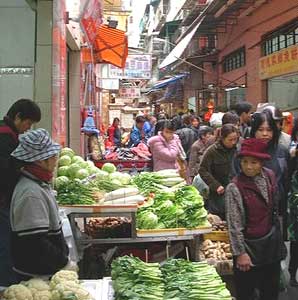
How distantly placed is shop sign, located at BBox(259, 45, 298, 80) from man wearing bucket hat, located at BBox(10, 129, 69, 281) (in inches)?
473

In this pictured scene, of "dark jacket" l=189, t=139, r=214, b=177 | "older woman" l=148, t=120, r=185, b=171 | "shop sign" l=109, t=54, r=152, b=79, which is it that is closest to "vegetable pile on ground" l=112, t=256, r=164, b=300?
"older woman" l=148, t=120, r=185, b=171

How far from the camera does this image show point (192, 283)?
3564mm

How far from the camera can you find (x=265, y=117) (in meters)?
5.38

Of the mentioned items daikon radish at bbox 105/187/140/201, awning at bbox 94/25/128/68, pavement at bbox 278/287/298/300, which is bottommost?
pavement at bbox 278/287/298/300

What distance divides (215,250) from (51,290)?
9.53ft

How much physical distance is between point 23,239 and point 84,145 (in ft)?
29.8

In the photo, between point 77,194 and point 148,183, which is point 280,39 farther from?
point 77,194

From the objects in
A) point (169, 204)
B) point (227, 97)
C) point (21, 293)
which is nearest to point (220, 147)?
point (169, 204)

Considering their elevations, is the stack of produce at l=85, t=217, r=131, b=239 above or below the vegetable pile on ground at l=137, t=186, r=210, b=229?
below

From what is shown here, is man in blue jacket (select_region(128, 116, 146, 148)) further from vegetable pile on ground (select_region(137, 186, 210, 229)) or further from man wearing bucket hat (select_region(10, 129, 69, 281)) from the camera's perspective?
man wearing bucket hat (select_region(10, 129, 69, 281))

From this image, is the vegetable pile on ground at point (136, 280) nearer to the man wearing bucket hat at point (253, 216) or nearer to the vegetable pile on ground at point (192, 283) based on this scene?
the vegetable pile on ground at point (192, 283)

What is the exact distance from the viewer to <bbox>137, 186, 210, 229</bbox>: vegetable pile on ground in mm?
5236

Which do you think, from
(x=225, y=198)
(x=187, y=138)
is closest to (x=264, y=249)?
(x=225, y=198)

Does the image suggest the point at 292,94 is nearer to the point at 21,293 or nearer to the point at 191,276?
the point at 191,276
